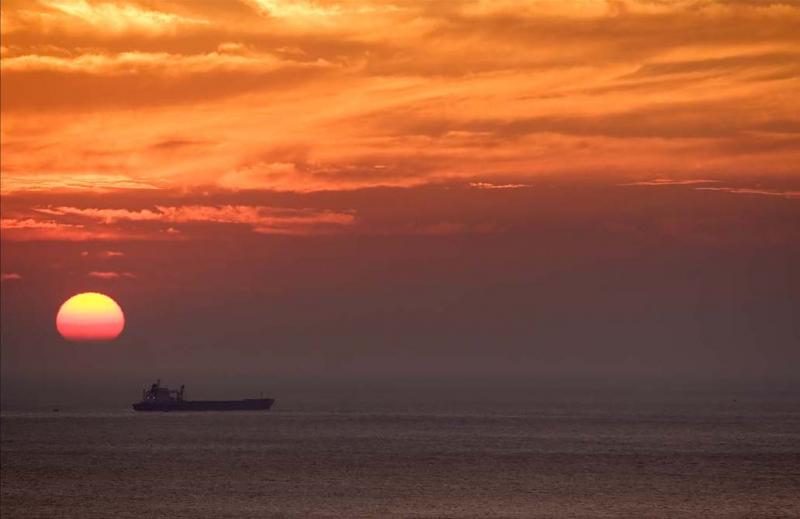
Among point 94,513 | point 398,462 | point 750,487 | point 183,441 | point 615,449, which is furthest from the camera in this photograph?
point 183,441

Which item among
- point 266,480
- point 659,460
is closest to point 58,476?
point 266,480

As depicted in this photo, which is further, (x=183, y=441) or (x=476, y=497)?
(x=183, y=441)

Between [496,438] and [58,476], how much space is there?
84779mm

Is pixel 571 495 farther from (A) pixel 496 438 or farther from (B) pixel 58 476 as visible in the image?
(A) pixel 496 438

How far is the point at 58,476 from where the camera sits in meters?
136

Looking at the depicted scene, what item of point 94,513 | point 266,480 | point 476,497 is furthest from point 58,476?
point 476,497

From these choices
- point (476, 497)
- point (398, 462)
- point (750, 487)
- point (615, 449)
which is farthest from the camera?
point (615, 449)

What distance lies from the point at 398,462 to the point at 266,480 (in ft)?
84.7

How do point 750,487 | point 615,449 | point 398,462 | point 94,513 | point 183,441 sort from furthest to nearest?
point 183,441 < point 615,449 < point 398,462 < point 750,487 < point 94,513

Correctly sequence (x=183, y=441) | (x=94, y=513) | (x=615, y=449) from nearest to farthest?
(x=94, y=513) < (x=615, y=449) < (x=183, y=441)

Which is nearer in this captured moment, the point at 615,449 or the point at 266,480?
the point at 266,480

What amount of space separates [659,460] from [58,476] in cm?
7729

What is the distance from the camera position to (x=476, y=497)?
114062 millimetres

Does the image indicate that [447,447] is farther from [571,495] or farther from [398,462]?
[571,495]
